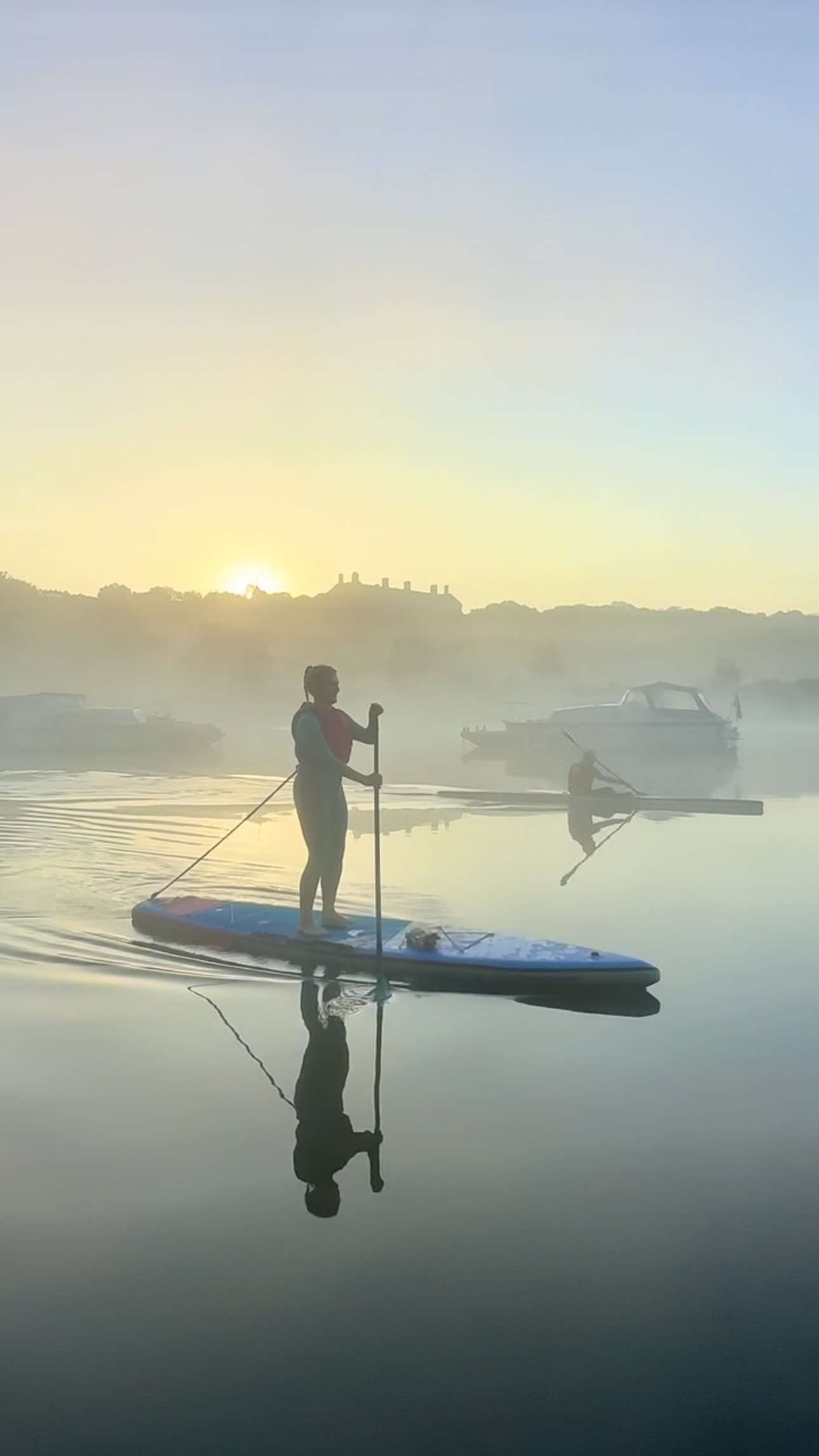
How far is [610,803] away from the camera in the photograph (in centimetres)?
2983

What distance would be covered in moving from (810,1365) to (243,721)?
10671 centimetres

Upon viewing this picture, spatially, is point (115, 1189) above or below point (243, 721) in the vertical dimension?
below

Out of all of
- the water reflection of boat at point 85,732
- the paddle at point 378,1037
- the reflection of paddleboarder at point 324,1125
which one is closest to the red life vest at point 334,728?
the paddle at point 378,1037

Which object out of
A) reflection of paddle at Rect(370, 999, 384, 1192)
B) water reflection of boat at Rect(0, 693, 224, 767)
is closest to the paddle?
reflection of paddle at Rect(370, 999, 384, 1192)

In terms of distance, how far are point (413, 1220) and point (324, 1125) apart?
145 cm

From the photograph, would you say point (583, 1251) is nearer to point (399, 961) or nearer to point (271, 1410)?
point (271, 1410)

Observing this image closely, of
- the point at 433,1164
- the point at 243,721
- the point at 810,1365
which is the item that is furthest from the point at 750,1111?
the point at 243,721

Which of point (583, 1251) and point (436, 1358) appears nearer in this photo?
point (436, 1358)

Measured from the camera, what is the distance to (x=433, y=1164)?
659 centimetres

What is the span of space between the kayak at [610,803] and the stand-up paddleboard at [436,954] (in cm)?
1786

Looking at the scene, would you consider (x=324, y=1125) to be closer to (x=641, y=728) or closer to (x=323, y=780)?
(x=323, y=780)

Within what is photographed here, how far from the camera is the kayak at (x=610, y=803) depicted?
2830cm

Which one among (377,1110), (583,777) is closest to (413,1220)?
(377,1110)

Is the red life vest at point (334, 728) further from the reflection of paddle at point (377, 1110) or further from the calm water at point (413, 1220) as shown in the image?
the reflection of paddle at point (377, 1110)
